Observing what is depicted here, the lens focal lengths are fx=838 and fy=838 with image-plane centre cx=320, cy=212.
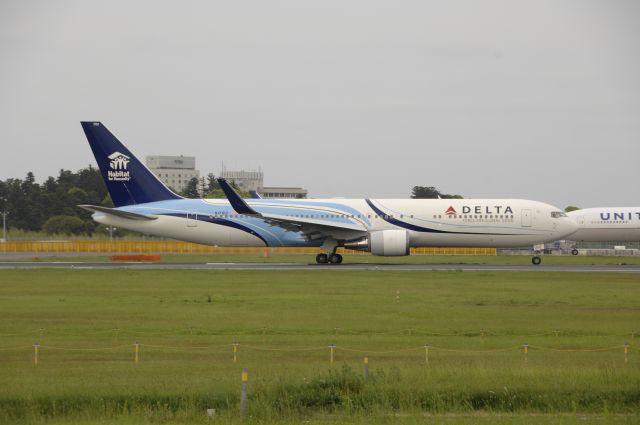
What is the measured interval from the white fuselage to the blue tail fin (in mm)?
903

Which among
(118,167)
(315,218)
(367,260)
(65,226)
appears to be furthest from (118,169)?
(65,226)

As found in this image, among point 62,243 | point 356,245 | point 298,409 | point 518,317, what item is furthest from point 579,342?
point 62,243

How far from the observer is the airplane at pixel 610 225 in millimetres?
78500

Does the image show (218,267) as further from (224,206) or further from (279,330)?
(279,330)

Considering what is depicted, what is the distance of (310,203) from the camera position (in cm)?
5653

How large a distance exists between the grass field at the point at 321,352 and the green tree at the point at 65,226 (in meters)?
88.9

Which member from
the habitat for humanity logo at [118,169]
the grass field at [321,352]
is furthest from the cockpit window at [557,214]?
the habitat for humanity logo at [118,169]

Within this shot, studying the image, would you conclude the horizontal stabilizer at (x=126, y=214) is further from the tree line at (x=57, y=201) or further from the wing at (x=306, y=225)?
the tree line at (x=57, y=201)

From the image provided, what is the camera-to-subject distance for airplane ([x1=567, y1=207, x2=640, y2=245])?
3091 inches

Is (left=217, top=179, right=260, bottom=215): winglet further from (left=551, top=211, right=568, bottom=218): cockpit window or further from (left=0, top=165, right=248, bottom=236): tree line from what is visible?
(left=0, top=165, right=248, bottom=236): tree line

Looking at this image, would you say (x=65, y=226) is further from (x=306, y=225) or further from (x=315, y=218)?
(x=306, y=225)

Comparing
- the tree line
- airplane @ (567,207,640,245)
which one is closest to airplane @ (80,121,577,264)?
airplane @ (567,207,640,245)

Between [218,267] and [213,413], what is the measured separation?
38.8 m

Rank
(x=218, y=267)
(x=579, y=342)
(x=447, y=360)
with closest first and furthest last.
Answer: (x=447, y=360), (x=579, y=342), (x=218, y=267)
